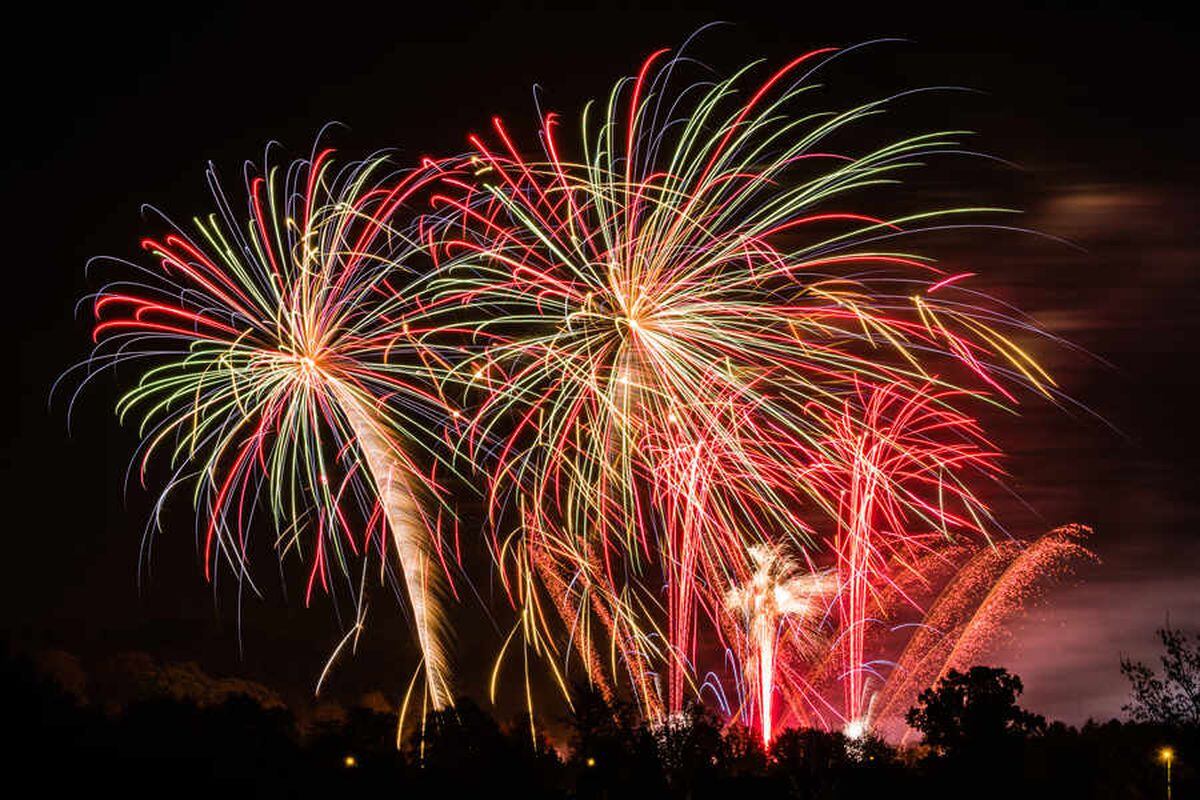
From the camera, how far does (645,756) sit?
44.7 metres

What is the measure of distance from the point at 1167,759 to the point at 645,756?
16044 millimetres

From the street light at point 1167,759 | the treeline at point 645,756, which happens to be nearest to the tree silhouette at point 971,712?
the treeline at point 645,756

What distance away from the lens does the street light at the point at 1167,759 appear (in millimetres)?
40812

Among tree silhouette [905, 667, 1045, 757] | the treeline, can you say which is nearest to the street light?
the treeline

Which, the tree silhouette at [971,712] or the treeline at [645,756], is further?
the tree silhouette at [971,712]

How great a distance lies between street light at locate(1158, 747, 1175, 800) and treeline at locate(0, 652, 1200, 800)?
727mm

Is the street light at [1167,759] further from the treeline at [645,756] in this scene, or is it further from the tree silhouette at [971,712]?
the tree silhouette at [971,712]

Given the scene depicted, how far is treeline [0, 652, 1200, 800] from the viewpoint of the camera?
4047 centimetres

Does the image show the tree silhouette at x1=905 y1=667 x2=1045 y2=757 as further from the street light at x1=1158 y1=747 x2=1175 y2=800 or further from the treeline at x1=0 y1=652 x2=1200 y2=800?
the street light at x1=1158 y1=747 x2=1175 y2=800

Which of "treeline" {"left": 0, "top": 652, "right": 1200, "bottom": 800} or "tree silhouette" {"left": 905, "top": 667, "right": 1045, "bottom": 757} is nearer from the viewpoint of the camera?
"treeline" {"left": 0, "top": 652, "right": 1200, "bottom": 800}

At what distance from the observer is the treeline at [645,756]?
40.5 metres

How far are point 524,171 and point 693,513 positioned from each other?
8.71m

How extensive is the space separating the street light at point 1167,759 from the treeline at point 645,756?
0.73 metres

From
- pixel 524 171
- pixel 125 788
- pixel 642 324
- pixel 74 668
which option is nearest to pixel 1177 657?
pixel 642 324
